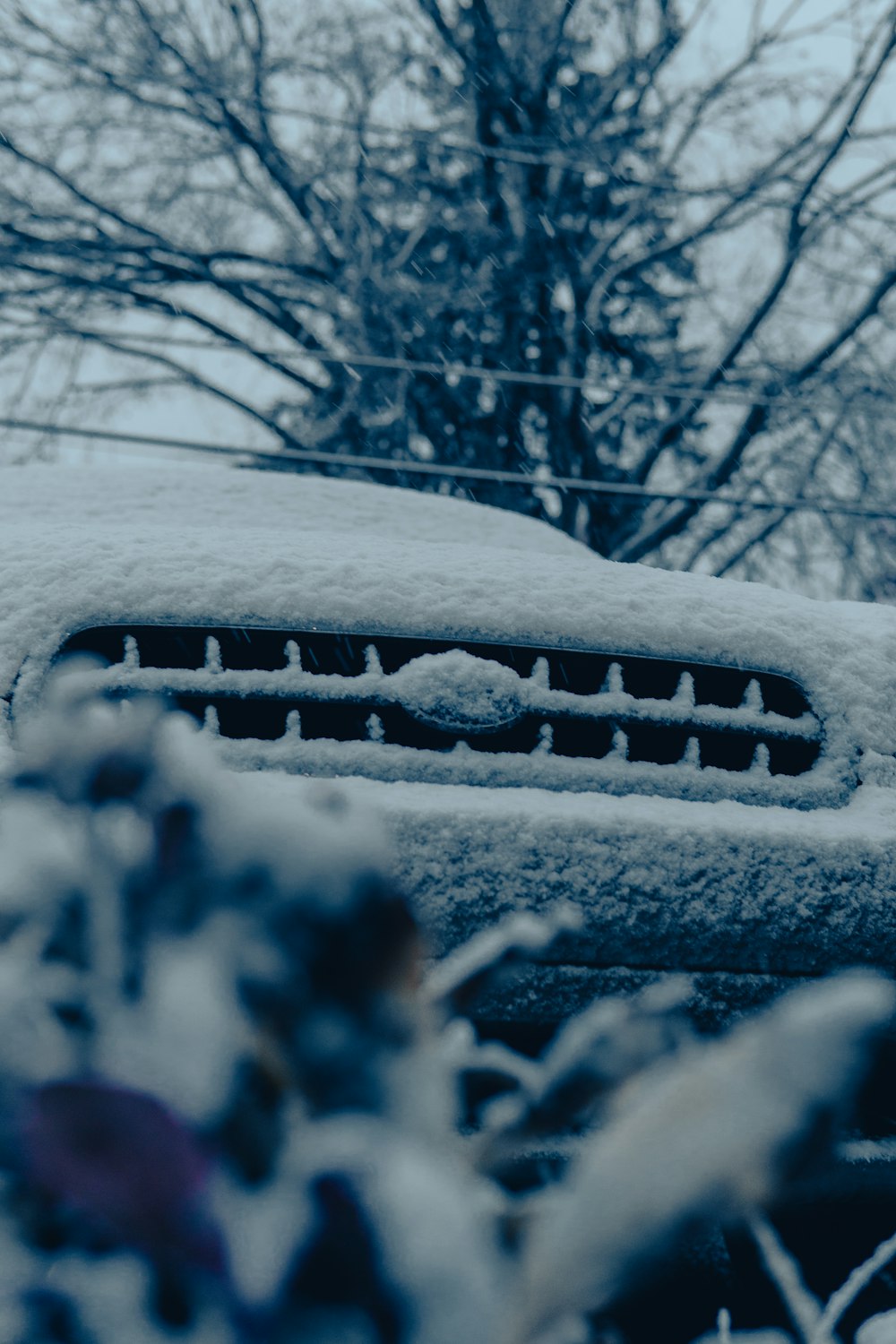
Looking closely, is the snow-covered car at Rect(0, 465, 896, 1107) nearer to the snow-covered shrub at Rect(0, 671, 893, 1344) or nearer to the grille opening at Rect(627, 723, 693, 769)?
the grille opening at Rect(627, 723, 693, 769)

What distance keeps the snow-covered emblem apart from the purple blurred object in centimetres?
113

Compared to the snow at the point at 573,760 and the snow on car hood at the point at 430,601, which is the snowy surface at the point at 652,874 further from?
the snow on car hood at the point at 430,601

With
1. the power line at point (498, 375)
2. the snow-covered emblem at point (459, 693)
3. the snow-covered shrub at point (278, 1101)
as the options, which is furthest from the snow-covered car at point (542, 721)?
the power line at point (498, 375)

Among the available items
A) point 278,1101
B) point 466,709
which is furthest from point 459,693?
point 278,1101

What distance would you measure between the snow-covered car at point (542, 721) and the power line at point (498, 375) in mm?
4171

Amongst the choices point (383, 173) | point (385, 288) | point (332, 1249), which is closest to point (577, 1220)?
point (332, 1249)

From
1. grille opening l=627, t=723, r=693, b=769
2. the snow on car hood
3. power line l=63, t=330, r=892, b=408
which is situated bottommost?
grille opening l=627, t=723, r=693, b=769

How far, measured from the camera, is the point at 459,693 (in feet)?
4.77

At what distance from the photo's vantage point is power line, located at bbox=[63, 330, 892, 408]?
5.90 metres

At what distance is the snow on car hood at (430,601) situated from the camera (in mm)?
1441

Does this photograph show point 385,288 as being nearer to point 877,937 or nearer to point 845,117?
point 845,117

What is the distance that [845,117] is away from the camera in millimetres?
8375

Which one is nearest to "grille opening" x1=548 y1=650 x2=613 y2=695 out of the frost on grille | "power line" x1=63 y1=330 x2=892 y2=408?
the frost on grille

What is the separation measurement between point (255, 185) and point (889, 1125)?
10920mm
